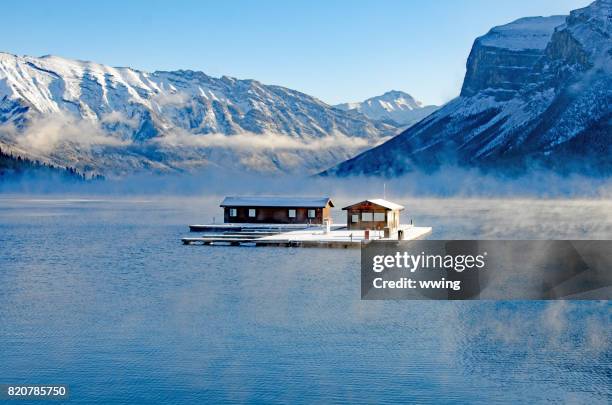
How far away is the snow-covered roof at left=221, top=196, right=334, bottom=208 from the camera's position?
124 m

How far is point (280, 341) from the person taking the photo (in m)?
48.0

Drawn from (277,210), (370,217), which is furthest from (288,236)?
(277,210)

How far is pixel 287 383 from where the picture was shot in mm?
40312

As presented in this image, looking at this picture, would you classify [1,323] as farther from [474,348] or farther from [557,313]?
[557,313]

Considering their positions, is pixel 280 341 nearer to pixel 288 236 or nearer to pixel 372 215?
pixel 288 236

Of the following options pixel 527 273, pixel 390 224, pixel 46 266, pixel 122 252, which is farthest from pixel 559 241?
pixel 46 266

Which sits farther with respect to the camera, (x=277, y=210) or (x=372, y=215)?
(x=277, y=210)

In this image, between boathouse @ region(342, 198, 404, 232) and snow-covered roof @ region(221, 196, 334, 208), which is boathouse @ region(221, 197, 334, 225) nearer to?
snow-covered roof @ region(221, 196, 334, 208)

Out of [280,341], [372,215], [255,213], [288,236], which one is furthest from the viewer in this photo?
[255,213]

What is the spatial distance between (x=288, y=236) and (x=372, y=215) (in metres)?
13.8

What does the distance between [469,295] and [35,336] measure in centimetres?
3077

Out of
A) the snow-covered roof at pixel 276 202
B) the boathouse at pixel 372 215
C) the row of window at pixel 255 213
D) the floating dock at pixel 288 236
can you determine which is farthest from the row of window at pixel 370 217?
the row of window at pixel 255 213

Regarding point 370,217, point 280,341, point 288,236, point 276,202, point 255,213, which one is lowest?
point 280,341

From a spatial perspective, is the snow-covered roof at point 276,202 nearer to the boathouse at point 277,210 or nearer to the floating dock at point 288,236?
the boathouse at point 277,210
